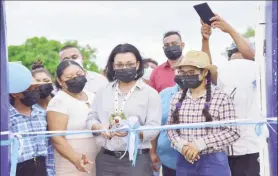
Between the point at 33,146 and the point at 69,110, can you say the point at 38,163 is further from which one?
the point at 69,110

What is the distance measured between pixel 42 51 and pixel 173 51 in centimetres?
2710

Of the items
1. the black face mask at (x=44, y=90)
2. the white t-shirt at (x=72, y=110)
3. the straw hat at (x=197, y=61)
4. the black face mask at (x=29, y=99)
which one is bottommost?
the white t-shirt at (x=72, y=110)

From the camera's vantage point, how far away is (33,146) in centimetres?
501

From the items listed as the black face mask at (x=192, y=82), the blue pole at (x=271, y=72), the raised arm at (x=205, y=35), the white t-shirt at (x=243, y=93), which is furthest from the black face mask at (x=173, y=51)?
the blue pole at (x=271, y=72)

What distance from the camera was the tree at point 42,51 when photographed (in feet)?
100

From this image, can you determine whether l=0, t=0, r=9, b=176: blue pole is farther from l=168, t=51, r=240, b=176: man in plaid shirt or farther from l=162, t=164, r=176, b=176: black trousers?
l=162, t=164, r=176, b=176: black trousers

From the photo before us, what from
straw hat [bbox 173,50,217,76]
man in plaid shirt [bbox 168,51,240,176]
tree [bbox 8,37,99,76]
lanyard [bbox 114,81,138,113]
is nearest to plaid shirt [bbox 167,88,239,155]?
man in plaid shirt [bbox 168,51,240,176]

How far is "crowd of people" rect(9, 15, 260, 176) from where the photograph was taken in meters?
4.75

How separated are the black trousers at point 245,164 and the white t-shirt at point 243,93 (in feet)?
0.19

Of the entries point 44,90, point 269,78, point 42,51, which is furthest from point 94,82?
point 42,51

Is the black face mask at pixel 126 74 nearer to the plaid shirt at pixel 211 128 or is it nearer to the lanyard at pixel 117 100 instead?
the lanyard at pixel 117 100

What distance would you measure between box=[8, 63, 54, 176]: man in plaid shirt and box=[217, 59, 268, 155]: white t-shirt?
64.8 inches

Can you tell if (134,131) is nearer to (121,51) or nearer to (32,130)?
(121,51)

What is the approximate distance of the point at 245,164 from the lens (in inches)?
209
